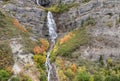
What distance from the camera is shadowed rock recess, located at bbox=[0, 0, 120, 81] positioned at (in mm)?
49625

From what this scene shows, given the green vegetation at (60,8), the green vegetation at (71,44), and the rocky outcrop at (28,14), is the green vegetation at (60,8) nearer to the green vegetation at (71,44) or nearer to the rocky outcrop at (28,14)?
the rocky outcrop at (28,14)

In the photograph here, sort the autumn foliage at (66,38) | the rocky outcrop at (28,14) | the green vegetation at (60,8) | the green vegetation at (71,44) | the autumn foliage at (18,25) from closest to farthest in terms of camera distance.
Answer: the green vegetation at (71,44) → the autumn foliage at (66,38) → the autumn foliage at (18,25) → the rocky outcrop at (28,14) → the green vegetation at (60,8)

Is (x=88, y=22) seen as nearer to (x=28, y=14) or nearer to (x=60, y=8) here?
(x=60, y=8)

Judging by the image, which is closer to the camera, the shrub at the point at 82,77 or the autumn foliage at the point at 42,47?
→ the shrub at the point at 82,77

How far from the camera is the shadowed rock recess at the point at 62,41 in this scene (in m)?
49.6

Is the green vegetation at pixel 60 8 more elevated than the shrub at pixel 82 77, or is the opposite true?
the green vegetation at pixel 60 8

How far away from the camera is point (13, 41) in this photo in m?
57.8

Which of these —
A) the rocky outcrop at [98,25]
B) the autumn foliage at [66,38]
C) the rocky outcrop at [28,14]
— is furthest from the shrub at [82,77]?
the rocky outcrop at [28,14]

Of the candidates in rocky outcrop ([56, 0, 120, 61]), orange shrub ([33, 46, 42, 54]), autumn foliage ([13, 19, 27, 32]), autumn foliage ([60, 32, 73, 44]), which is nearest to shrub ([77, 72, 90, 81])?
rocky outcrop ([56, 0, 120, 61])

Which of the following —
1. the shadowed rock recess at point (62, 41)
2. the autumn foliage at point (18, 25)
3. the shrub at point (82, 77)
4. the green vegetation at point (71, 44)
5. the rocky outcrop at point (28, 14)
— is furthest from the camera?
the rocky outcrop at point (28, 14)

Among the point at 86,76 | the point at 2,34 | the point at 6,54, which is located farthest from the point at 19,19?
the point at 86,76

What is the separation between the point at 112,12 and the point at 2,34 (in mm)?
25753

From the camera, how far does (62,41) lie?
6209 cm

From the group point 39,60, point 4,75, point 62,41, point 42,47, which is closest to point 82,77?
point 39,60
